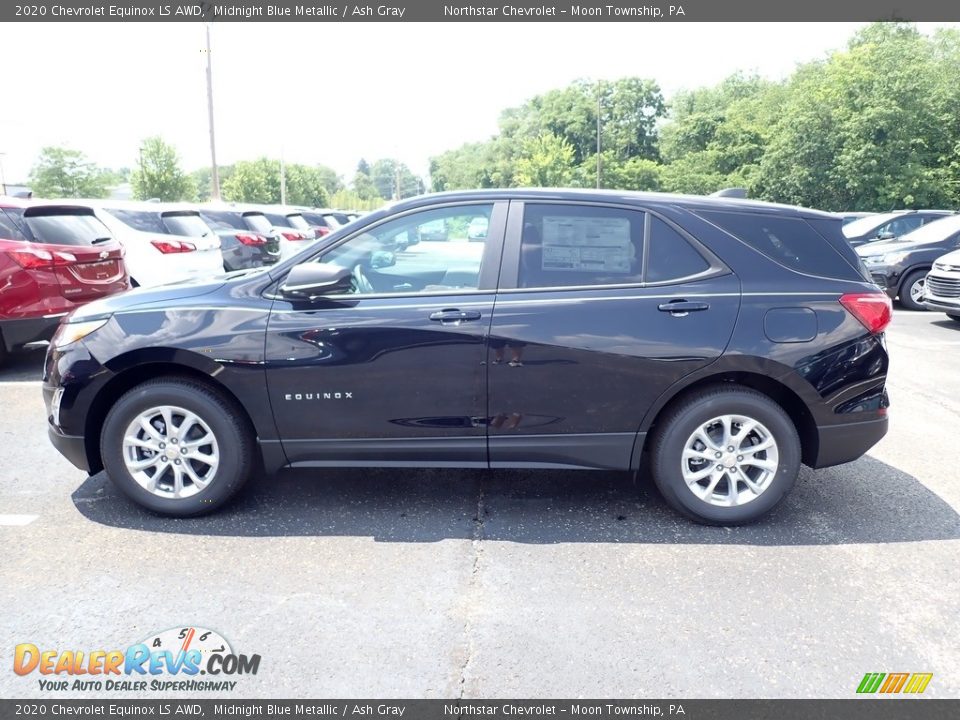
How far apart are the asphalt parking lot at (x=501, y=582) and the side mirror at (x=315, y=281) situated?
1.22 meters

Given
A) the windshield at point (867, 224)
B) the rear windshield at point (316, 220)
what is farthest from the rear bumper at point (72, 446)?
the rear windshield at point (316, 220)

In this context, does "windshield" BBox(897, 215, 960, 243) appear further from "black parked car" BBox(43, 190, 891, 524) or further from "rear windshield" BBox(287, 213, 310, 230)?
"rear windshield" BBox(287, 213, 310, 230)

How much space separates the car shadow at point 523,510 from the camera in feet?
12.7

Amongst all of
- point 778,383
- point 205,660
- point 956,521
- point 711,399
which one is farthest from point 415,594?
point 956,521

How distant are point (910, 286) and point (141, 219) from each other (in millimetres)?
11893

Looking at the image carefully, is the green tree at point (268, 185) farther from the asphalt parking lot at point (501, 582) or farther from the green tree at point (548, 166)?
the asphalt parking lot at point (501, 582)

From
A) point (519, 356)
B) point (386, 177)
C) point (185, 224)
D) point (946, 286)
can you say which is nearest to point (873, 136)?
point (946, 286)

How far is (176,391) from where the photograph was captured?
391 cm

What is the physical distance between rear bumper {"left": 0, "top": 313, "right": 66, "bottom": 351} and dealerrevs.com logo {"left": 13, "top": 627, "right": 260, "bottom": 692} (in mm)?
4973

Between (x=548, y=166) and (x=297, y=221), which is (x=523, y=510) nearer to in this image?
(x=297, y=221)

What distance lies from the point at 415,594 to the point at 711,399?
178 cm

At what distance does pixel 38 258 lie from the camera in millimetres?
6996

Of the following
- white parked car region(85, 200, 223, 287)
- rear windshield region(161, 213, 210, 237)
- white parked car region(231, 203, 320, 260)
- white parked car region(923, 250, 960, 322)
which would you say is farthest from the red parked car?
white parked car region(923, 250, 960, 322)
